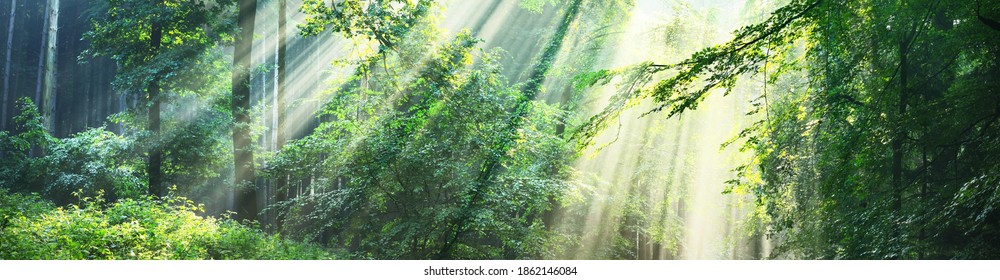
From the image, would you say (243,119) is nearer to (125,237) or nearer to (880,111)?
(125,237)

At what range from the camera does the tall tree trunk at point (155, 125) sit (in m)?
9.66

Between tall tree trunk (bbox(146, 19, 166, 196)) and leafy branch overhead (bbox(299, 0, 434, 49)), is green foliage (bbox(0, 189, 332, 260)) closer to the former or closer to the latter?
tall tree trunk (bbox(146, 19, 166, 196))

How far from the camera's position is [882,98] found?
5.01 metres

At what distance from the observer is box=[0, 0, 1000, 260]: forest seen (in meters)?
4.38

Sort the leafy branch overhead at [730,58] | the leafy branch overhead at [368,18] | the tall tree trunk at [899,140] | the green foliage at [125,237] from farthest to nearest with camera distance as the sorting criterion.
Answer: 1. the leafy branch overhead at [368,18]
2. the tall tree trunk at [899,140]
3. the green foliage at [125,237]
4. the leafy branch overhead at [730,58]

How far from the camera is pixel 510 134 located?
826 centimetres

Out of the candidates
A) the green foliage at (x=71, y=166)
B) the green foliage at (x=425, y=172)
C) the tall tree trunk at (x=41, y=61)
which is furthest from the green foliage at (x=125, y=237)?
the tall tree trunk at (x=41, y=61)

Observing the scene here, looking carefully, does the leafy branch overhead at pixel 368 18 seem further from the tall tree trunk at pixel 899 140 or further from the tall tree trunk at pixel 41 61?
the tall tree trunk at pixel 41 61

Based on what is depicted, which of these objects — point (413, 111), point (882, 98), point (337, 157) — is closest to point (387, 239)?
point (337, 157)

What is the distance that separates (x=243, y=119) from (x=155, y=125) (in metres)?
1.83

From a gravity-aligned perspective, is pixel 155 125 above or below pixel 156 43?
below

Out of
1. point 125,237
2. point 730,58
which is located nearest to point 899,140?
point 730,58

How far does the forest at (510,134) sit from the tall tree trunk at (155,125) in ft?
0.14

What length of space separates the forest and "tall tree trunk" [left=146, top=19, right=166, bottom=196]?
0.04 meters
